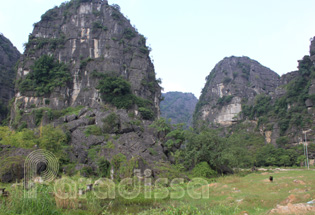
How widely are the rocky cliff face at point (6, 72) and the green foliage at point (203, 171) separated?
42.9 m

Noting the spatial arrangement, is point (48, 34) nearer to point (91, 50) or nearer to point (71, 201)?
point (91, 50)

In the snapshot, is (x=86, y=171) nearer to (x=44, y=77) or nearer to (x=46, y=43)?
(x=44, y=77)

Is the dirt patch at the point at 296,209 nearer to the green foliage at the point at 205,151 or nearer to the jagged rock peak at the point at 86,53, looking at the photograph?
the green foliage at the point at 205,151

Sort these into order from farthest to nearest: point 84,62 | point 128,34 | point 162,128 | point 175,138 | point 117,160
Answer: point 128,34
point 84,62
point 162,128
point 175,138
point 117,160

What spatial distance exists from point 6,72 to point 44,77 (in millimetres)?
22259

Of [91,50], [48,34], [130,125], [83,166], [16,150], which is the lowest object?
[83,166]

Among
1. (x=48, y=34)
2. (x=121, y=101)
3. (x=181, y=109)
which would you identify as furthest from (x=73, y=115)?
(x=181, y=109)

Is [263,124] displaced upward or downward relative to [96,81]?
downward

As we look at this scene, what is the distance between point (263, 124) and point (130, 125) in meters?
43.8

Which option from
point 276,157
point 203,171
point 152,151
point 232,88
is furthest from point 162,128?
point 232,88

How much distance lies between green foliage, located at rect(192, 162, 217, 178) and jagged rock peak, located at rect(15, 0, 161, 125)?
18.2 meters

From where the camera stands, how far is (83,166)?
87.6ft

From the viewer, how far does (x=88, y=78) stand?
155ft

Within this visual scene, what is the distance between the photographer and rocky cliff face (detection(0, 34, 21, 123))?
56.8 metres
